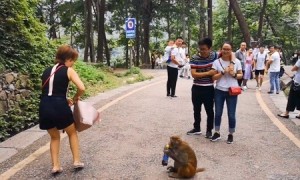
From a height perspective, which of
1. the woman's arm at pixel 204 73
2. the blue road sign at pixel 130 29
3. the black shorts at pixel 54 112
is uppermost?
the blue road sign at pixel 130 29

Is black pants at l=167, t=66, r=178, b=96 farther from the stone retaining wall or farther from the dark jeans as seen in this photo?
the dark jeans

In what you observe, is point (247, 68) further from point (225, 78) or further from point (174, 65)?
point (225, 78)

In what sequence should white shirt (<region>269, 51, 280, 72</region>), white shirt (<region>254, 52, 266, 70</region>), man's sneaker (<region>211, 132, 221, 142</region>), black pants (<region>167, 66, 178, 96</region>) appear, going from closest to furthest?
man's sneaker (<region>211, 132, 221, 142</region>) → black pants (<region>167, 66, 178, 96</region>) → white shirt (<region>269, 51, 280, 72</region>) → white shirt (<region>254, 52, 266, 70</region>)

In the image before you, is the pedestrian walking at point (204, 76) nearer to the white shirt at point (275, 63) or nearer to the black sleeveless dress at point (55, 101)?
the black sleeveless dress at point (55, 101)

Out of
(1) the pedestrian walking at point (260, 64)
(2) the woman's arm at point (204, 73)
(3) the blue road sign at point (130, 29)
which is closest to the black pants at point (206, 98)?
(2) the woman's arm at point (204, 73)

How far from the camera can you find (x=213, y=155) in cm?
599

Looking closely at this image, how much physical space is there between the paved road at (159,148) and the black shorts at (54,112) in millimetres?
690

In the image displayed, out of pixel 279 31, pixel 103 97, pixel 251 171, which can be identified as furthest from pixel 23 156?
pixel 279 31

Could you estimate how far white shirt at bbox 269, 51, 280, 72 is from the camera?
45.0ft

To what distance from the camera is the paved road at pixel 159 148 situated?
5.15 metres

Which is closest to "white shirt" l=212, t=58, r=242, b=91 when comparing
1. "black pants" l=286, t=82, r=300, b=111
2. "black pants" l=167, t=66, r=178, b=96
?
"black pants" l=286, t=82, r=300, b=111

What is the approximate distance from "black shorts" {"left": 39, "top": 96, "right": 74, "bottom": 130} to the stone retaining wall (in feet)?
9.92

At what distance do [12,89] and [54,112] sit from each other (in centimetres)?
365

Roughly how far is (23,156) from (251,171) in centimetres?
338
